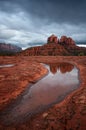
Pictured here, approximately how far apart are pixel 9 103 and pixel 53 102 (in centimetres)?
474

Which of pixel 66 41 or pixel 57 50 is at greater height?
pixel 66 41

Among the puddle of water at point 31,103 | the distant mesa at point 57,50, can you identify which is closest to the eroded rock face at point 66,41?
the distant mesa at point 57,50

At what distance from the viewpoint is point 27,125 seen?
11242mm

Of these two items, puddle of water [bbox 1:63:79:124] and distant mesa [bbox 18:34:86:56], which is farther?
distant mesa [bbox 18:34:86:56]

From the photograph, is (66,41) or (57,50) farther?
(66,41)

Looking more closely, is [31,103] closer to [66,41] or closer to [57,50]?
[57,50]

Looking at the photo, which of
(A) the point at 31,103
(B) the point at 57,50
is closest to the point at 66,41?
(B) the point at 57,50

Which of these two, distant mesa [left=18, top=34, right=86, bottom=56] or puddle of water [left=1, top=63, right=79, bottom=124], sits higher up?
distant mesa [left=18, top=34, right=86, bottom=56]

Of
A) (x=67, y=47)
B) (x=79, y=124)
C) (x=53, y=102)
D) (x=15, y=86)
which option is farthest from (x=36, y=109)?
(x=67, y=47)

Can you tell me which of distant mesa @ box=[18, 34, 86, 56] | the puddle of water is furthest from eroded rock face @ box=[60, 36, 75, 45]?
the puddle of water

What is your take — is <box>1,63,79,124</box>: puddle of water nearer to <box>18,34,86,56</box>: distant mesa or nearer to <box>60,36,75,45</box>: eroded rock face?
<box>18,34,86,56</box>: distant mesa

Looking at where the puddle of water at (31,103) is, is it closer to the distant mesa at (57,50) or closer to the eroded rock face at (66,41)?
the distant mesa at (57,50)

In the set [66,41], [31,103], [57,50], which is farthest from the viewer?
[66,41]

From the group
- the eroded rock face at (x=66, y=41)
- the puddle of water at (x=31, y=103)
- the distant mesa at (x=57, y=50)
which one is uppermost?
the eroded rock face at (x=66, y=41)
